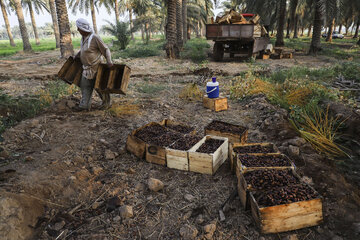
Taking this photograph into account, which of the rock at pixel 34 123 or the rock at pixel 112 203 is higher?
the rock at pixel 34 123

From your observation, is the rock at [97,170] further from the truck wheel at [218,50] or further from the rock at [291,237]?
the truck wheel at [218,50]

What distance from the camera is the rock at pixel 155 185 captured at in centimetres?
277

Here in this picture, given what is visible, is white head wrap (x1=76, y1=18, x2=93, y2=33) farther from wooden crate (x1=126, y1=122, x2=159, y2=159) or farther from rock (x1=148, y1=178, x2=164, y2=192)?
rock (x1=148, y1=178, x2=164, y2=192)

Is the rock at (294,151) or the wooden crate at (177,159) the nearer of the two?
the wooden crate at (177,159)

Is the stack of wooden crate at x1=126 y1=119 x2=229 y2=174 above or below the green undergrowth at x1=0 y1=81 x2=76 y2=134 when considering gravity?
below

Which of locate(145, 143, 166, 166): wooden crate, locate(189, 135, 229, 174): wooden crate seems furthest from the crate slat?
locate(145, 143, 166, 166): wooden crate

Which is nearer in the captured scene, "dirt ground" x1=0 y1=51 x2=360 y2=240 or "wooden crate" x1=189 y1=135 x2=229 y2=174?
"dirt ground" x1=0 y1=51 x2=360 y2=240

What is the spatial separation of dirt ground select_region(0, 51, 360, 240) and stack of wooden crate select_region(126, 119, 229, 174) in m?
0.09

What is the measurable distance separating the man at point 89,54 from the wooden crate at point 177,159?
7.27 feet

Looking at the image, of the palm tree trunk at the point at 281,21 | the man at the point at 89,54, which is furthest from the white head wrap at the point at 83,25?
the palm tree trunk at the point at 281,21

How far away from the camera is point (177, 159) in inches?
122

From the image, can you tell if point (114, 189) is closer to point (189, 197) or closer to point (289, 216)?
point (189, 197)

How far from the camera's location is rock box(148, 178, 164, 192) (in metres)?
2.77

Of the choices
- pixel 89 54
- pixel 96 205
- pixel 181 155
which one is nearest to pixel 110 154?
pixel 96 205
